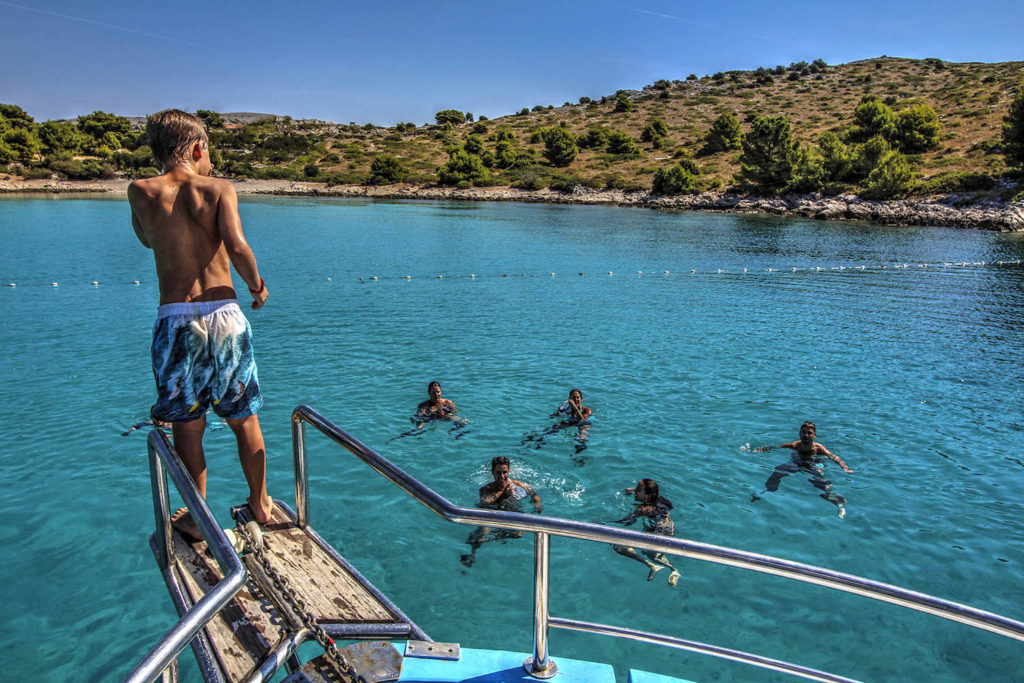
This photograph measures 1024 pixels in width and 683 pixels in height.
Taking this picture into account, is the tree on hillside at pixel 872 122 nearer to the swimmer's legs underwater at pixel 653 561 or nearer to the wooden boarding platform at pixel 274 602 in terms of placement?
the swimmer's legs underwater at pixel 653 561

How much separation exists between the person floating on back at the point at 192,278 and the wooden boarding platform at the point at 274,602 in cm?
52

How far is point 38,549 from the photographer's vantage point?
6.65 meters

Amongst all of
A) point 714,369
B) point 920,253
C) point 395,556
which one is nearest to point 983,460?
point 714,369

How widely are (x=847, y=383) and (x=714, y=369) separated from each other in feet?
8.37

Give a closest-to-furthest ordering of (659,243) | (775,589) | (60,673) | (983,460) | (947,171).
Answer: (60,673)
(775,589)
(983,460)
(659,243)
(947,171)

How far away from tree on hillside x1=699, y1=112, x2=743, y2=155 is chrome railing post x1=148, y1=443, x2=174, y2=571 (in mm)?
87756

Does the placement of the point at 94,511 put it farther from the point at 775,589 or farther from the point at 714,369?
the point at 714,369

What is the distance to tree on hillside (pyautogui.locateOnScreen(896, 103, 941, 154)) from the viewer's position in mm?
64812

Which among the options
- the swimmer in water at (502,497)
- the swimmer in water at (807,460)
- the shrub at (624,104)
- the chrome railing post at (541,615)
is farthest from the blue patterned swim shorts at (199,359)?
the shrub at (624,104)

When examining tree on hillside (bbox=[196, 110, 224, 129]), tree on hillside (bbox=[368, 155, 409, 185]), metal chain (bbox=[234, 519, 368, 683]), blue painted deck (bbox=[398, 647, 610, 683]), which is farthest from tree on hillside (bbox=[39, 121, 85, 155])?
blue painted deck (bbox=[398, 647, 610, 683])

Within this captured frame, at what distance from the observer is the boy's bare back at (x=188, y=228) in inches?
137

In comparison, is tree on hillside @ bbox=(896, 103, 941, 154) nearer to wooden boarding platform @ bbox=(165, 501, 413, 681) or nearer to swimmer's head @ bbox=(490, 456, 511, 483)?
swimmer's head @ bbox=(490, 456, 511, 483)

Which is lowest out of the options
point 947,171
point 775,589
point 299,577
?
point 775,589

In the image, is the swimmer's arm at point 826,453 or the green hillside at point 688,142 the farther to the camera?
the green hillside at point 688,142
